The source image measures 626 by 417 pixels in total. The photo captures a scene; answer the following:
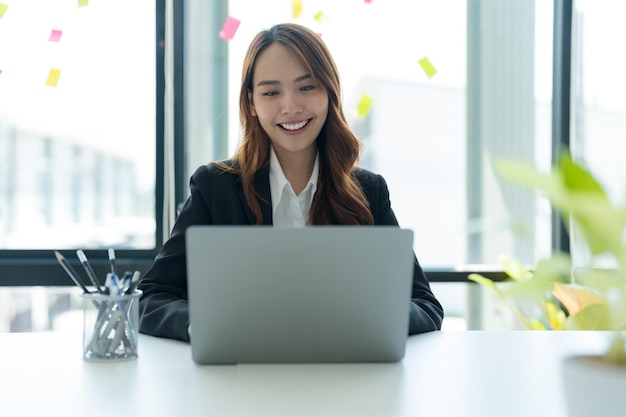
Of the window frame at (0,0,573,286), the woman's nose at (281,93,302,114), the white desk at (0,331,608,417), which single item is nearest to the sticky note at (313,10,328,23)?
the window frame at (0,0,573,286)

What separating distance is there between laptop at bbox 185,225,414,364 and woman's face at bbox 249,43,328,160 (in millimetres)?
951

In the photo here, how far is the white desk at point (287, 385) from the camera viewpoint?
87 centimetres

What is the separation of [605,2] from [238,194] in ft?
6.64

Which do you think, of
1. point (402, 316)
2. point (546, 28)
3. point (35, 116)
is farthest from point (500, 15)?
point (402, 316)

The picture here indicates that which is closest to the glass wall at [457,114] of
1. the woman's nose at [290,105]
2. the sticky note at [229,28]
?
the sticky note at [229,28]

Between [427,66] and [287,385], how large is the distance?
229 cm

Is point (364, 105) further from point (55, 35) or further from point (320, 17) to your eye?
point (55, 35)

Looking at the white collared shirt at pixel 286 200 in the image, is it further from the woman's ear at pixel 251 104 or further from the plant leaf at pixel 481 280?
the plant leaf at pixel 481 280

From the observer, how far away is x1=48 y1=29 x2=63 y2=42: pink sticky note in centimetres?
294

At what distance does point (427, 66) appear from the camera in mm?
3039

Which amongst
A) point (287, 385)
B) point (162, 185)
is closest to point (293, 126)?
point (287, 385)

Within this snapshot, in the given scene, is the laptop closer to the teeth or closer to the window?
the teeth

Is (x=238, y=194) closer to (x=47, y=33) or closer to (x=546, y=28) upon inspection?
(x=47, y=33)

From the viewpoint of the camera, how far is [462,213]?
307cm
